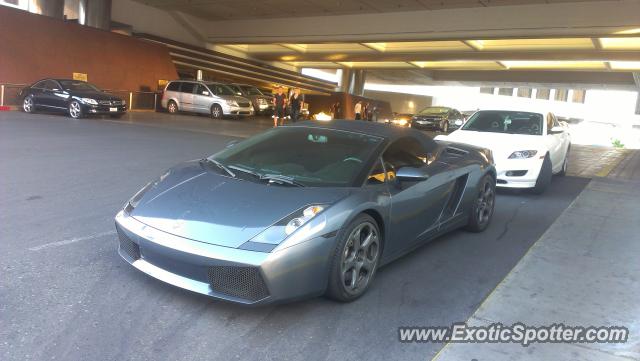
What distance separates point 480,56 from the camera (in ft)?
104

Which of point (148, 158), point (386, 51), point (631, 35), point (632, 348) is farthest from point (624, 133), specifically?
point (632, 348)

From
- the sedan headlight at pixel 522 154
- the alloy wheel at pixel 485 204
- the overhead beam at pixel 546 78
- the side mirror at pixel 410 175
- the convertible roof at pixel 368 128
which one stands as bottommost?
the alloy wheel at pixel 485 204

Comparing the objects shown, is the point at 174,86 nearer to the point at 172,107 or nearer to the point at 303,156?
the point at 172,107

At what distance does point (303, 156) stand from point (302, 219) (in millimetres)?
1158

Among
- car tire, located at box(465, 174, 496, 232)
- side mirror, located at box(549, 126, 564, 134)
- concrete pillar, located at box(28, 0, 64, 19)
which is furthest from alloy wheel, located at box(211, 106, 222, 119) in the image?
car tire, located at box(465, 174, 496, 232)

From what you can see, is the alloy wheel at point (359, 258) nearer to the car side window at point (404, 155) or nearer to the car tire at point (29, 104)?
the car side window at point (404, 155)

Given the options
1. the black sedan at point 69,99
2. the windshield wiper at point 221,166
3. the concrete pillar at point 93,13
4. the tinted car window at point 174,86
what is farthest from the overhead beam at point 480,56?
the windshield wiper at point 221,166

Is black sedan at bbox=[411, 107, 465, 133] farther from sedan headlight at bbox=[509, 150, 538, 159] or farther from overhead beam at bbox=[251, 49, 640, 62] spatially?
sedan headlight at bbox=[509, 150, 538, 159]

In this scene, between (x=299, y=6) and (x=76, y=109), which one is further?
(x=299, y=6)

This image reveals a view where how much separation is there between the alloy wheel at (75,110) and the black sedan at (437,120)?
57.1 feet

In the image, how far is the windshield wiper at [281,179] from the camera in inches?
151

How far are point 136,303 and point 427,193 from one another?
2.58 m

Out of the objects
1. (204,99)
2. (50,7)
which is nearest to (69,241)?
(204,99)

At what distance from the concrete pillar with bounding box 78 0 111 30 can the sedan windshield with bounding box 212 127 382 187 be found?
24.2 m
